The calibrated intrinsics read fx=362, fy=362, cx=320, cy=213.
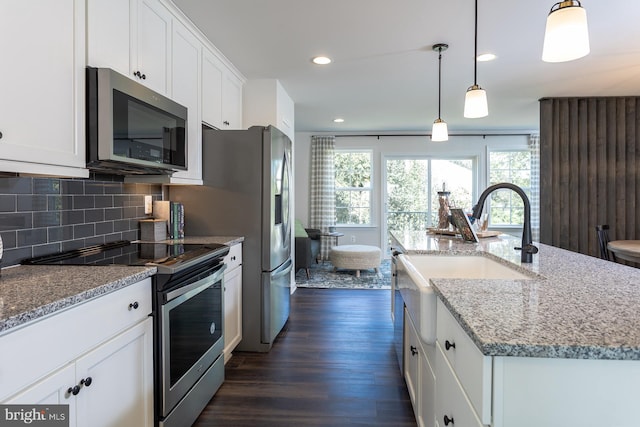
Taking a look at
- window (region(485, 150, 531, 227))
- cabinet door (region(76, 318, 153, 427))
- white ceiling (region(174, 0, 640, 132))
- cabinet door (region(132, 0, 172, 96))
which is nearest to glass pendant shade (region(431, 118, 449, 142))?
white ceiling (region(174, 0, 640, 132))

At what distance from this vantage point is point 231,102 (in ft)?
11.2

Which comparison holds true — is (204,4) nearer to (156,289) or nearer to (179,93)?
(179,93)

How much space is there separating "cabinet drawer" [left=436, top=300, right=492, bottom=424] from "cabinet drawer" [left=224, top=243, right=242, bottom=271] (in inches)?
66.3

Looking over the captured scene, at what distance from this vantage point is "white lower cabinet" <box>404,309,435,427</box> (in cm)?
144

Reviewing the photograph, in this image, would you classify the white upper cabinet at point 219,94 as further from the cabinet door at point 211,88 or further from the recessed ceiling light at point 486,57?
the recessed ceiling light at point 486,57

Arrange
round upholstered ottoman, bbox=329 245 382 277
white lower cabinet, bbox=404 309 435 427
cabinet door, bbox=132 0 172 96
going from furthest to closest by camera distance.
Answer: round upholstered ottoman, bbox=329 245 382 277, cabinet door, bbox=132 0 172 96, white lower cabinet, bbox=404 309 435 427

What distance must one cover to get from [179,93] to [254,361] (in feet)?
6.45

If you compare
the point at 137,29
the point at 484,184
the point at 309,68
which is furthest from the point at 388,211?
the point at 137,29

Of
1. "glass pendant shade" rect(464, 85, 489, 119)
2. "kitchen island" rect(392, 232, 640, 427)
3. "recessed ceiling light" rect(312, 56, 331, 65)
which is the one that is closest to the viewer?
"kitchen island" rect(392, 232, 640, 427)

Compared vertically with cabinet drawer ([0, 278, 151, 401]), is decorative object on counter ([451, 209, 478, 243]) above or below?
above

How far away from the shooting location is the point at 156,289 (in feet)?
5.22

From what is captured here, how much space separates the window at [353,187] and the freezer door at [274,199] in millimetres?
3812

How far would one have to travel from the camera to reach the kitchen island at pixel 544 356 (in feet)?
2.32

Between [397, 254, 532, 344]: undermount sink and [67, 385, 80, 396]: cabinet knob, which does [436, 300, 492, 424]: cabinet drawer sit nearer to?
[397, 254, 532, 344]: undermount sink
